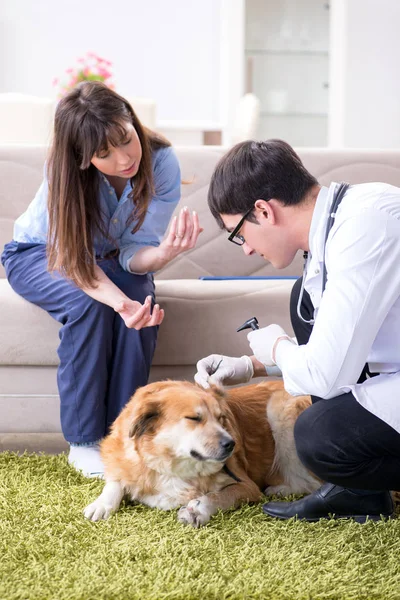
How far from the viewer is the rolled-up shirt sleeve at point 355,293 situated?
1.41 metres

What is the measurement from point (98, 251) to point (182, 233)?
34cm

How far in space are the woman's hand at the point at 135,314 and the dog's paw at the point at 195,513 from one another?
1.80 ft

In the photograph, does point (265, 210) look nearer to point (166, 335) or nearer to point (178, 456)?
point (178, 456)

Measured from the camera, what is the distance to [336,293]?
1.43 metres

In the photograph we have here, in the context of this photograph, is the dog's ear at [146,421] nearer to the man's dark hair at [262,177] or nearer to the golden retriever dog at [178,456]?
the golden retriever dog at [178,456]

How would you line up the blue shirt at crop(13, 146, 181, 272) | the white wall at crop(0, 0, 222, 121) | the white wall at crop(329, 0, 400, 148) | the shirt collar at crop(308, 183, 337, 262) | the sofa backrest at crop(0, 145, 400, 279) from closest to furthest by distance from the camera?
the shirt collar at crop(308, 183, 337, 262) → the blue shirt at crop(13, 146, 181, 272) → the sofa backrest at crop(0, 145, 400, 279) → the white wall at crop(329, 0, 400, 148) → the white wall at crop(0, 0, 222, 121)

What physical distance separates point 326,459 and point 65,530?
0.62 metres

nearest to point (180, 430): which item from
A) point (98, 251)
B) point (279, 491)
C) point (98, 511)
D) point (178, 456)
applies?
point (178, 456)

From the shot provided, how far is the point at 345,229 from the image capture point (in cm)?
145

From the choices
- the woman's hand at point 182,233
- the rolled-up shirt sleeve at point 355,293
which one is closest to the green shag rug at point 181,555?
the rolled-up shirt sleeve at point 355,293

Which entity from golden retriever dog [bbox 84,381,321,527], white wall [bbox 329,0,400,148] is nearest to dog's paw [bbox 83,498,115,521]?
golden retriever dog [bbox 84,381,321,527]

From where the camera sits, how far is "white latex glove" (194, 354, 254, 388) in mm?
1993

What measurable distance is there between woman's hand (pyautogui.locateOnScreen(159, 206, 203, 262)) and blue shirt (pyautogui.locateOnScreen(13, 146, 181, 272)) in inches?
7.0

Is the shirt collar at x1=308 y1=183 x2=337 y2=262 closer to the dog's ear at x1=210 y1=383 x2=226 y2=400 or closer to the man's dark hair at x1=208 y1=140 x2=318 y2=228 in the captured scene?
the man's dark hair at x1=208 y1=140 x2=318 y2=228
